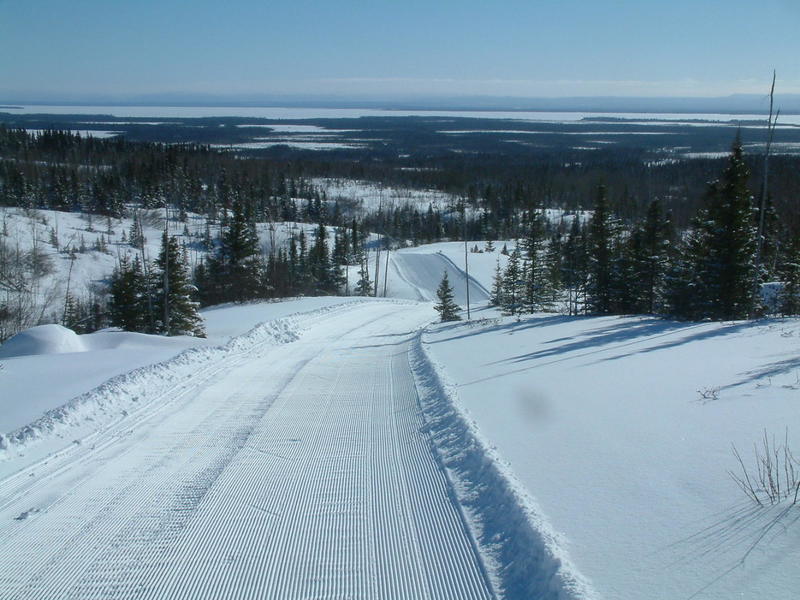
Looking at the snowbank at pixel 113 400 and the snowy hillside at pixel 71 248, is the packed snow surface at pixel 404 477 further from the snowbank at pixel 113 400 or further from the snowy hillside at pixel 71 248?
the snowy hillside at pixel 71 248

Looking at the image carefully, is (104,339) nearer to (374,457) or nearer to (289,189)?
(374,457)

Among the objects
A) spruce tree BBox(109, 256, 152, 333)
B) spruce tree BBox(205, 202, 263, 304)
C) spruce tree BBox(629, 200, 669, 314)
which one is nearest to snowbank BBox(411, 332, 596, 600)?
spruce tree BBox(629, 200, 669, 314)

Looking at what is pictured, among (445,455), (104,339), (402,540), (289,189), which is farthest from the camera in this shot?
(289,189)

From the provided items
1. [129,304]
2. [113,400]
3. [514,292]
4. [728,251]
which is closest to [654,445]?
[113,400]


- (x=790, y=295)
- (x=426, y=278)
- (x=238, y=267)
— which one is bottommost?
(x=426, y=278)

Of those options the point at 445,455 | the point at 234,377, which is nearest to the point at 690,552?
the point at 445,455

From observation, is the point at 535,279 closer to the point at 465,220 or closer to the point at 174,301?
the point at 174,301
